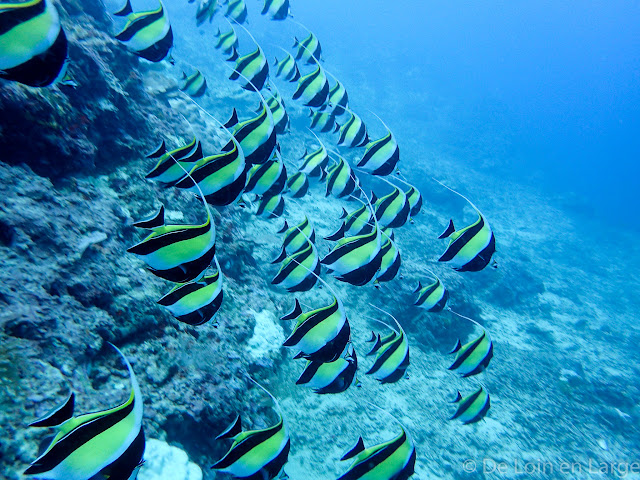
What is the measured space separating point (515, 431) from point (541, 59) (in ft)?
429

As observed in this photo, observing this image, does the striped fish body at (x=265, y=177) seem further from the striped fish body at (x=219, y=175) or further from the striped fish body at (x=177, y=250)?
the striped fish body at (x=177, y=250)

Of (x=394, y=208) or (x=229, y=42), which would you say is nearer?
(x=394, y=208)

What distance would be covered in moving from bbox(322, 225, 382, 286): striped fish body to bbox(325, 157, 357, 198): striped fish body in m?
1.52

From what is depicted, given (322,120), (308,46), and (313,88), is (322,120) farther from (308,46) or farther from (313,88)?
(308,46)

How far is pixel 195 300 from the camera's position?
199 centimetres

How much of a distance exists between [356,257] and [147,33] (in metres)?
2.51

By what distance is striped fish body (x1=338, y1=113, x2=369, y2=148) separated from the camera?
13.5 ft

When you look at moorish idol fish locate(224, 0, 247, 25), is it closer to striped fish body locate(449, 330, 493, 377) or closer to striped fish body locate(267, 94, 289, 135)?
striped fish body locate(267, 94, 289, 135)

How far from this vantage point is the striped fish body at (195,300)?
6.30 feet

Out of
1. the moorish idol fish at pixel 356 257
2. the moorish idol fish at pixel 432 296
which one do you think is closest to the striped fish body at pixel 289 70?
the moorish idol fish at pixel 356 257

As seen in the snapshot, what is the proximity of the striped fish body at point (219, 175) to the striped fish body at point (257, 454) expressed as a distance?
1.41 m

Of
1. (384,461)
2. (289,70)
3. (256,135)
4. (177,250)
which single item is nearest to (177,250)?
(177,250)

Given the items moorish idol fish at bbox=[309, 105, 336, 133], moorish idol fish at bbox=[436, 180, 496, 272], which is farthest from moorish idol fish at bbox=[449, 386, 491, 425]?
moorish idol fish at bbox=[309, 105, 336, 133]

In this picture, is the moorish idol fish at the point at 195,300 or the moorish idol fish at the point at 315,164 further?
the moorish idol fish at the point at 315,164
